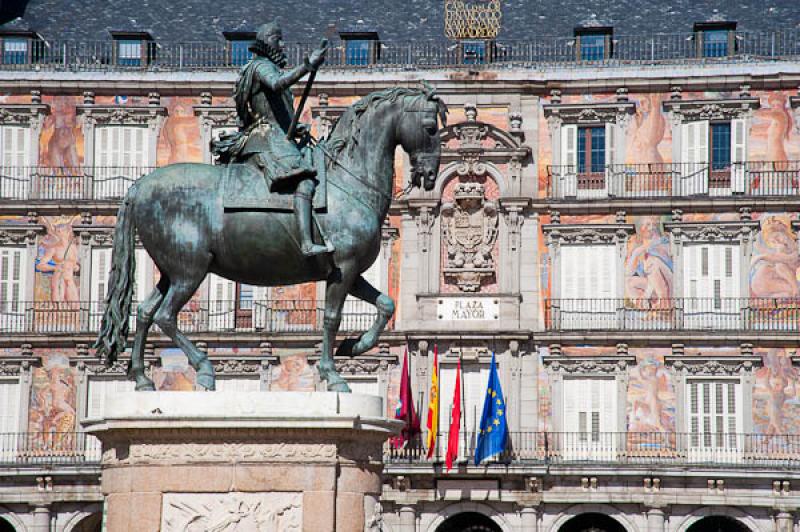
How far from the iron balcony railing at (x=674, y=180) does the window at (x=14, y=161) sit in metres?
14.4

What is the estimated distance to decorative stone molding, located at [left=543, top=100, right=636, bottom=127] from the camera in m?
45.8

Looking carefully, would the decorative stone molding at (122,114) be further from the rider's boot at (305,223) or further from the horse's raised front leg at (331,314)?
the rider's boot at (305,223)

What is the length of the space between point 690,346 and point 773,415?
2.76 m

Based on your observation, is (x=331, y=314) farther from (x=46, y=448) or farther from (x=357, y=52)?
(x=357, y=52)

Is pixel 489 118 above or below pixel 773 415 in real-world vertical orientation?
above

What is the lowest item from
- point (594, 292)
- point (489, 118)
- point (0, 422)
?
point (0, 422)

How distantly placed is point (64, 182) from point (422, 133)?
34080 millimetres

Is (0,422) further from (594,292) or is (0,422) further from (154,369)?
(594,292)

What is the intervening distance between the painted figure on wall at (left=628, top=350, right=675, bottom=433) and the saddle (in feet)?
104

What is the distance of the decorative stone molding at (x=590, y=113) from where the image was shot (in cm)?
4584

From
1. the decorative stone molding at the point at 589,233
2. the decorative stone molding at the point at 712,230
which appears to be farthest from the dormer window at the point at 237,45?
the decorative stone molding at the point at 712,230

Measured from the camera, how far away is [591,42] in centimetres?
4678

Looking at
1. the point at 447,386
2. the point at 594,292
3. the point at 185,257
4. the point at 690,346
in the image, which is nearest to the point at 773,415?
the point at 690,346

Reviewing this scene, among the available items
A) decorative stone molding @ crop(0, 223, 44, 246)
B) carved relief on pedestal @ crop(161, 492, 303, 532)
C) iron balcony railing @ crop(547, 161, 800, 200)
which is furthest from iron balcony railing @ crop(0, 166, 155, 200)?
carved relief on pedestal @ crop(161, 492, 303, 532)
